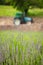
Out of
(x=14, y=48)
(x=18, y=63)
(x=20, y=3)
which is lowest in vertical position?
(x=20, y=3)

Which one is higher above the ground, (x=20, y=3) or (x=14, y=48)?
(x=14, y=48)

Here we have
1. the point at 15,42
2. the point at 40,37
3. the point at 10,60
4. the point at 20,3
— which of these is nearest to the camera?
the point at 10,60

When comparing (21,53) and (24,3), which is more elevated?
(21,53)

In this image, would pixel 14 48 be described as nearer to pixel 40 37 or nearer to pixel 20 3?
pixel 40 37

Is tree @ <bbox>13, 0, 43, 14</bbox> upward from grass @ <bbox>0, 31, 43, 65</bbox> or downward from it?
downward

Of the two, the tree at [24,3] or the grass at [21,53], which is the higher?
the grass at [21,53]

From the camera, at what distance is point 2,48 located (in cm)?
204

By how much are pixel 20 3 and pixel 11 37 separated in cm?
1448

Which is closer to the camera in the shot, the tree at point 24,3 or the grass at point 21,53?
the grass at point 21,53

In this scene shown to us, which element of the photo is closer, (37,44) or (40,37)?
(37,44)

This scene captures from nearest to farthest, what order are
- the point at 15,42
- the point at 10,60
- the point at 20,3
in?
the point at 10,60
the point at 15,42
the point at 20,3

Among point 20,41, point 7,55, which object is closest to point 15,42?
point 20,41

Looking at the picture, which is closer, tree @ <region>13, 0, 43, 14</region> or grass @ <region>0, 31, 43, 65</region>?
grass @ <region>0, 31, 43, 65</region>

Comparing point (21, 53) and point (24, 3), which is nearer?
point (21, 53)
